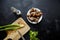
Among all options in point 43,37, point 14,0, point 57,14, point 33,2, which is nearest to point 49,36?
point 43,37

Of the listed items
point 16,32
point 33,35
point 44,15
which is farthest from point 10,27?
point 44,15

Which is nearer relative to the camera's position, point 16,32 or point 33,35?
point 33,35

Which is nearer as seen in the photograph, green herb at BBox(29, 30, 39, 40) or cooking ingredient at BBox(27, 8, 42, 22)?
green herb at BBox(29, 30, 39, 40)

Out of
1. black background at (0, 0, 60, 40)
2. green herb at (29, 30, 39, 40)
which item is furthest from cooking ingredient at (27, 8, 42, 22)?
green herb at (29, 30, 39, 40)

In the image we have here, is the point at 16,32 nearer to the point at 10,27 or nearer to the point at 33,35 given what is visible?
the point at 10,27

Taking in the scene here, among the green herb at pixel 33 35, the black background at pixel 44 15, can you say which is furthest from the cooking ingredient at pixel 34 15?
the green herb at pixel 33 35

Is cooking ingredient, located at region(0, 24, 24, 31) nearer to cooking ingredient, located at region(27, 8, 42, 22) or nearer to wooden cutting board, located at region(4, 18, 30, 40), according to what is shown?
wooden cutting board, located at region(4, 18, 30, 40)

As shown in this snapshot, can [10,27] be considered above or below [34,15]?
below

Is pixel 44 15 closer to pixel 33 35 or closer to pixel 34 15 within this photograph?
pixel 34 15

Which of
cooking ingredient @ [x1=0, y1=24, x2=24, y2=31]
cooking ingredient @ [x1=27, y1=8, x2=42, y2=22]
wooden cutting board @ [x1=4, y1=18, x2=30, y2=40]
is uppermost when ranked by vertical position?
cooking ingredient @ [x1=27, y1=8, x2=42, y2=22]
